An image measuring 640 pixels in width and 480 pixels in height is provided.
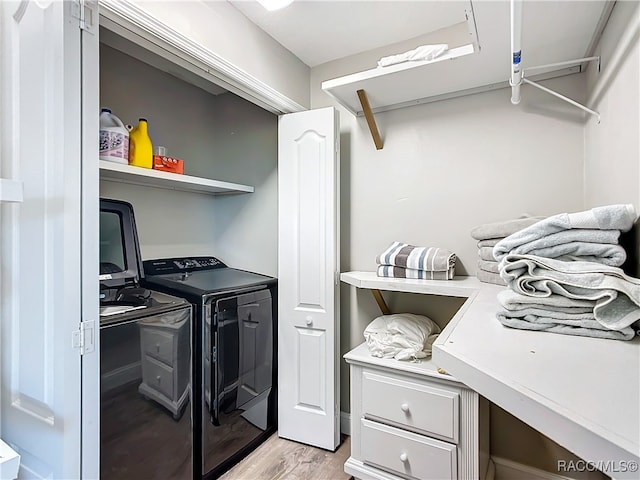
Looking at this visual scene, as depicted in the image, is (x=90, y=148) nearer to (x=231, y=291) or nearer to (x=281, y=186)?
(x=231, y=291)

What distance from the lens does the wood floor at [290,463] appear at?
5.78 feet

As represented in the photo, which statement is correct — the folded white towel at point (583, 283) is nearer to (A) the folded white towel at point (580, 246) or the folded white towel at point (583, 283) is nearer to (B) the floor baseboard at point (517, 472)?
(A) the folded white towel at point (580, 246)

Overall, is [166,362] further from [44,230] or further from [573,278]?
[573,278]

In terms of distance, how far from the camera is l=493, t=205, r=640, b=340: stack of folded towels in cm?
70

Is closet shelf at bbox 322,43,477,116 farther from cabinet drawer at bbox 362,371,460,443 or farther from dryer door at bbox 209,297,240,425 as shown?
cabinet drawer at bbox 362,371,460,443

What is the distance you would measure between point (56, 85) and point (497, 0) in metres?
1.33

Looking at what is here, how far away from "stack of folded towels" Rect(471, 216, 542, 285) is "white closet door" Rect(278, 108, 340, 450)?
795 millimetres

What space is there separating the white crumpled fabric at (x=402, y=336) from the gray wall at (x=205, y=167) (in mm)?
926

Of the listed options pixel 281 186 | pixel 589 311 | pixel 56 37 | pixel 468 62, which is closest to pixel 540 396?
pixel 589 311

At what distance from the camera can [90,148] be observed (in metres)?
0.96

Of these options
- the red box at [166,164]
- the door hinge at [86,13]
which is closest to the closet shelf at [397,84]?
the red box at [166,164]

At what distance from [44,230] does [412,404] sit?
155 cm

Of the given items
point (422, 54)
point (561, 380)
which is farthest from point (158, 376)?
point (422, 54)

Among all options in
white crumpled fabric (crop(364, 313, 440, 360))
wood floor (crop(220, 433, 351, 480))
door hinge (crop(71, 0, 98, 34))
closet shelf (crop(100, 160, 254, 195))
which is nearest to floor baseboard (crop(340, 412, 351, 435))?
wood floor (crop(220, 433, 351, 480))
